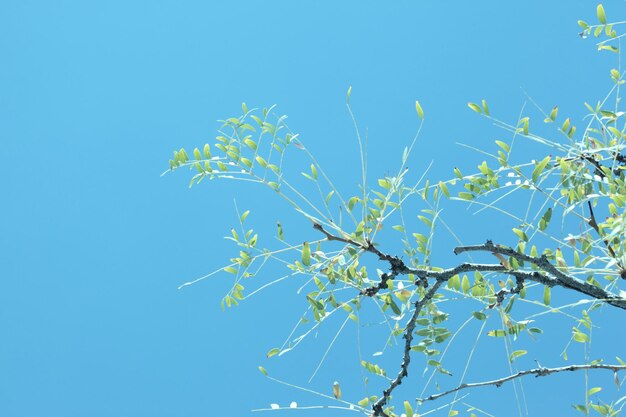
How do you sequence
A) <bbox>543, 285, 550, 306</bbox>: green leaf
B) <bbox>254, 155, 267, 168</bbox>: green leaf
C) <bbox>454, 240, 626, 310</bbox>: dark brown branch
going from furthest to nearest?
<bbox>254, 155, 267, 168</bbox>: green leaf
<bbox>543, 285, 550, 306</bbox>: green leaf
<bbox>454, 240, 626, 310</bbox>: dark brown branch

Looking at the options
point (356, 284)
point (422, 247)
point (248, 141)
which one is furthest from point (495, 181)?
point (248, 141)

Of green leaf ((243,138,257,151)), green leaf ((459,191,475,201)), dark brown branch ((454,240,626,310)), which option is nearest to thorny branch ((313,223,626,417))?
dark brown branch ((454,240,626,310))

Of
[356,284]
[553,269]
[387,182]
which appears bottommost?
[553,269]

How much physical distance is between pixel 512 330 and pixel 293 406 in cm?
38

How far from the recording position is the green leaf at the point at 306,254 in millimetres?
Answer: 1267

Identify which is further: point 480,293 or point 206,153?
point 206,153

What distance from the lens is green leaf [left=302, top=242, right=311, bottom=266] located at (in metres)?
1.27

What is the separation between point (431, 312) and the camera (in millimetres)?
1353

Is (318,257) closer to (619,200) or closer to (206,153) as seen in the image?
(206,153)

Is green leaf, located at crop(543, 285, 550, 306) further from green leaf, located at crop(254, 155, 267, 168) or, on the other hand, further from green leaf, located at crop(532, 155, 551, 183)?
green leaf, located at crop(254, 155, 267, 168)

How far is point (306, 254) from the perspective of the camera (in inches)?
50.5

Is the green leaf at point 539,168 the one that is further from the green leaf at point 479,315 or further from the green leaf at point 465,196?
the green leaf at point 479,315

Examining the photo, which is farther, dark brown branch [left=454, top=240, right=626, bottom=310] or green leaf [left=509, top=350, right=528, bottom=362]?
green leaf [left=509, top=350, right=528, bottom=362]

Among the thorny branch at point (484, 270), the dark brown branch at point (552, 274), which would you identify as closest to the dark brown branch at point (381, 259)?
the thorny branch at point (484, 270)
